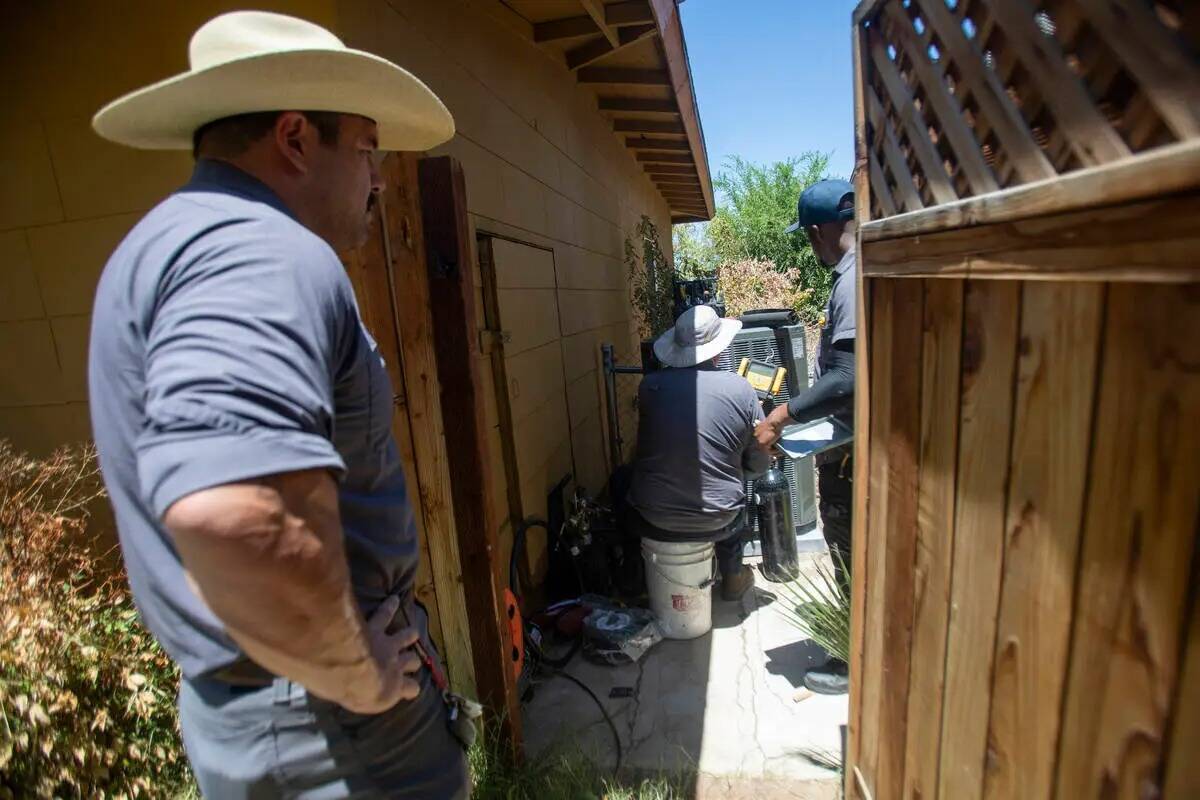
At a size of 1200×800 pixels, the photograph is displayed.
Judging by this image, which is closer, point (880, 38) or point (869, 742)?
point (880, 38)

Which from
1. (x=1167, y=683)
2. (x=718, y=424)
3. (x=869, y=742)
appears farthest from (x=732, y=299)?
(x=1167, y=683)

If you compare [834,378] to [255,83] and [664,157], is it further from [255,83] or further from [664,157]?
[664,157]

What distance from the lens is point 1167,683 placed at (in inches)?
30.9

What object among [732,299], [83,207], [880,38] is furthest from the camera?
[732,299]

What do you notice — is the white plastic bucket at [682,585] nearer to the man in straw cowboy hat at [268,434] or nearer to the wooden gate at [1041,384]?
the wooden gate at [1041,384]

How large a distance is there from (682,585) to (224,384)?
272 centimetres

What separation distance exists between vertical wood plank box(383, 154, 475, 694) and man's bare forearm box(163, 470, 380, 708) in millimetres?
1068

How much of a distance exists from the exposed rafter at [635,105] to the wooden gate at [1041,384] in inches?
176

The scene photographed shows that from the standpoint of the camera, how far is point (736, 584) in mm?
3527

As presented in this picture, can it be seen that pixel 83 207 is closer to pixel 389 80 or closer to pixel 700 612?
pixel 389 80

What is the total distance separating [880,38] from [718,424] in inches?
77.1

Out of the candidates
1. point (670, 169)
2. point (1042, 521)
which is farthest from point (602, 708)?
point (670, 169)

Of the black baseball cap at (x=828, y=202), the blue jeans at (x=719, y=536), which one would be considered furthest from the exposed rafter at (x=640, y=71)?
the blue jeans at (x=719, y=536)

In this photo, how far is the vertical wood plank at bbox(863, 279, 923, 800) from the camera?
1.44 metres
